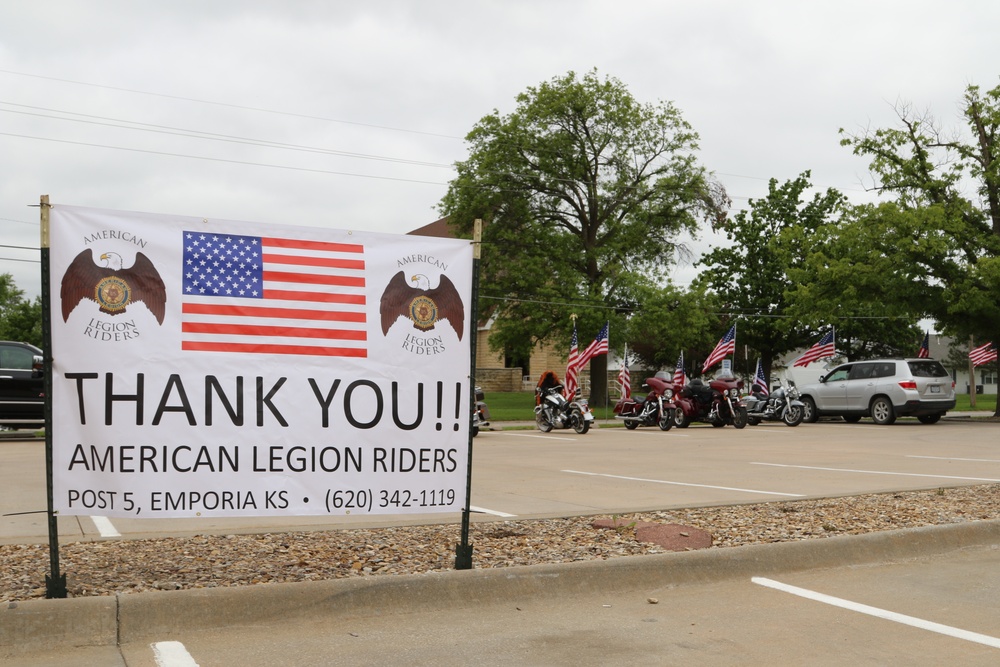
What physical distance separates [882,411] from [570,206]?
19.5 metres

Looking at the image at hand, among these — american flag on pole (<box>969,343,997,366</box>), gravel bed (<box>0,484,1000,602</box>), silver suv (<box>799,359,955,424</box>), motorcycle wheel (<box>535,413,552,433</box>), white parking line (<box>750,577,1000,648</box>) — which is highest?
american flag on pole (<box>969,343,997,366</box>)

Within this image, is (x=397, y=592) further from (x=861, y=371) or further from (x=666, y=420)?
(x=861, y=371)

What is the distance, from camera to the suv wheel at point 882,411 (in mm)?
26797

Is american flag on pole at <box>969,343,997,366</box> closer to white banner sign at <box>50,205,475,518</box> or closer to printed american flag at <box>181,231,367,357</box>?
white banner sign at <box>50,205,475,518</box>

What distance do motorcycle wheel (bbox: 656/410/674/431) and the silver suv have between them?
5597 millimetres

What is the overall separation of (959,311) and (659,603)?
2778cm

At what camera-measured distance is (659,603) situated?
578cm

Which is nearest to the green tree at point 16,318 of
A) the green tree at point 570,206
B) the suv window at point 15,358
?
the green tree at point 570,206

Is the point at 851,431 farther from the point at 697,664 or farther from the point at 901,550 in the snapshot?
the point at 697,664

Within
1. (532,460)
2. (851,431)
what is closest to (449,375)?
(532,460)

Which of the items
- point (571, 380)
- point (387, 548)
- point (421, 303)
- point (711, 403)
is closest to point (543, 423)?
point (571, 380)

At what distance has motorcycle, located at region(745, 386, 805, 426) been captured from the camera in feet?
88.0

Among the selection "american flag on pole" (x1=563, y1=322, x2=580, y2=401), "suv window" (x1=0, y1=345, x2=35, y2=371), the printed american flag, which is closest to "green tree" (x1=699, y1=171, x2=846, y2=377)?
"american flag on pole" (x1=563, y1=322, x2=580, y2=401)

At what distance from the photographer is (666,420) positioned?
82.8 ft
